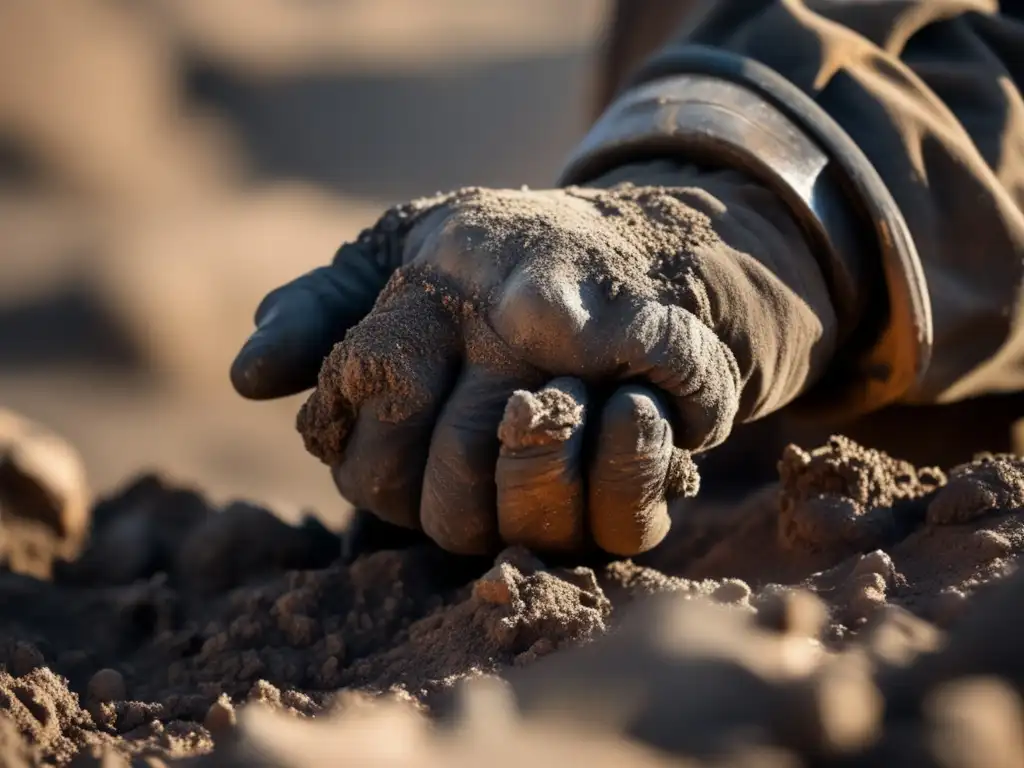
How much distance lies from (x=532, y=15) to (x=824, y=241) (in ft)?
13.9

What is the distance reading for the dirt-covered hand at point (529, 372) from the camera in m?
0.96

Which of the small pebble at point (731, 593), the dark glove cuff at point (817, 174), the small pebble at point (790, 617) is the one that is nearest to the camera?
the small pebble at point (790, 617)

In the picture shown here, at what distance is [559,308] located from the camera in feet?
3.20

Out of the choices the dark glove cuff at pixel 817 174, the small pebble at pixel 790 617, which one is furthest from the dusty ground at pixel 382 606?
the dark glove cuff at pixel 817 174

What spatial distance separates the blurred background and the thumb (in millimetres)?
1337

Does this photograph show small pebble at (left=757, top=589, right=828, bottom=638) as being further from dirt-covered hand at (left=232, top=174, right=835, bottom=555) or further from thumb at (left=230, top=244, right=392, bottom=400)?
thumb at (left=230, top=244, right=392, bottom=400)

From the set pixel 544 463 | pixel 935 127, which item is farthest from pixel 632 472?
pixel 935 127

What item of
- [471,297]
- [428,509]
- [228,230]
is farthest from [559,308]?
[228,230]

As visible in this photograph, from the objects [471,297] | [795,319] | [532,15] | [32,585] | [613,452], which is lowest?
[32,585]

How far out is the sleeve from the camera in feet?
4.19

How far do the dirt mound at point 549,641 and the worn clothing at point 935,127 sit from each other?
0.84 ft

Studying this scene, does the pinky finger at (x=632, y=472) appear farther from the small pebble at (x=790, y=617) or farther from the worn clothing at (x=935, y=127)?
the worn clothing at (x=935, y=127)

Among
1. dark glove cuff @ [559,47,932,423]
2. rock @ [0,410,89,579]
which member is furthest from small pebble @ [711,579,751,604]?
rock @ [0,410,89,579]

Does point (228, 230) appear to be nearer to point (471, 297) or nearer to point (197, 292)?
point (197, 292)
